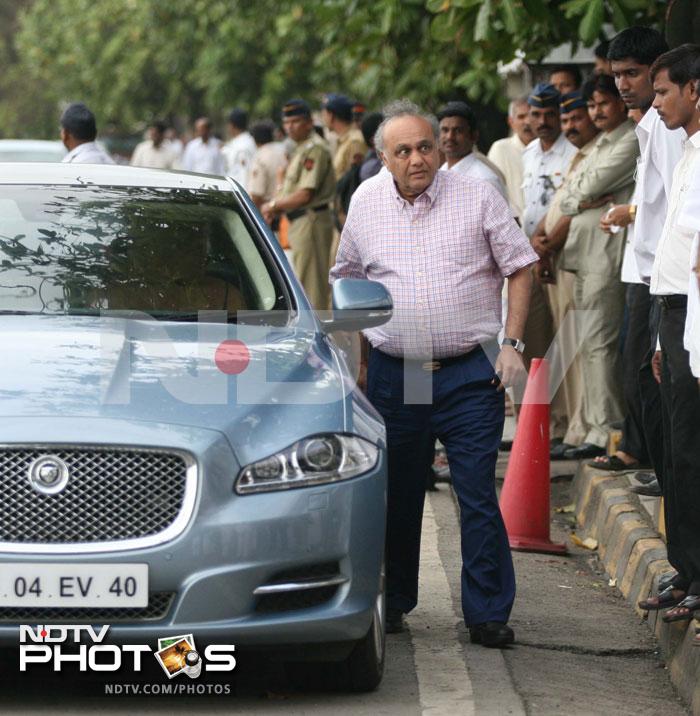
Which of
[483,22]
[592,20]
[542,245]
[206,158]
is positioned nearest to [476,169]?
[542,245]

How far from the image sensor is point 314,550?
497cm

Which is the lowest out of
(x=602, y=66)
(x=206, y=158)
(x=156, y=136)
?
(x=206, y=158)

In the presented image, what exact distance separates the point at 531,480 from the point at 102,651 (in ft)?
11.3

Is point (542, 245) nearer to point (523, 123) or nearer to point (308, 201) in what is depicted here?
point (523, 123)

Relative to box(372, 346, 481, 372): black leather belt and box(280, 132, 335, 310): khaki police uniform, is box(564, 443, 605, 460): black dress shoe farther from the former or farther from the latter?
box(280, 132, 335, 310): khaki police uniform

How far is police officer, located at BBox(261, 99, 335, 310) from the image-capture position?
14438 mm

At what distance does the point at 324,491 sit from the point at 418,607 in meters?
1.84

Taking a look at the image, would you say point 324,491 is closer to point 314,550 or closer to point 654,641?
point 314,550

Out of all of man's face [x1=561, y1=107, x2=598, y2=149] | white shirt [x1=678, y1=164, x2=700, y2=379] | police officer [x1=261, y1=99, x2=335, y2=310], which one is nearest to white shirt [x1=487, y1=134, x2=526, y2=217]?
man's face [x1=561, y1=107, x2=598, y2=149]

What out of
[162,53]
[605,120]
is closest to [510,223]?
[605,120]

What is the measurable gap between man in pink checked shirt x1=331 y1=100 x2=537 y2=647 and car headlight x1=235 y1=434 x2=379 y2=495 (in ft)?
3.38

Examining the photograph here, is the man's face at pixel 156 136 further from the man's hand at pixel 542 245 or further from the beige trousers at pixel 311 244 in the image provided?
the man's hand at pixel 542 245

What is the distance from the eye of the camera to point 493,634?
6.11 m

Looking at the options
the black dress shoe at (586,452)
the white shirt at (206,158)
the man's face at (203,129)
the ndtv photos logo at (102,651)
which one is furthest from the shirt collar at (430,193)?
the white shirt at (206,158)
